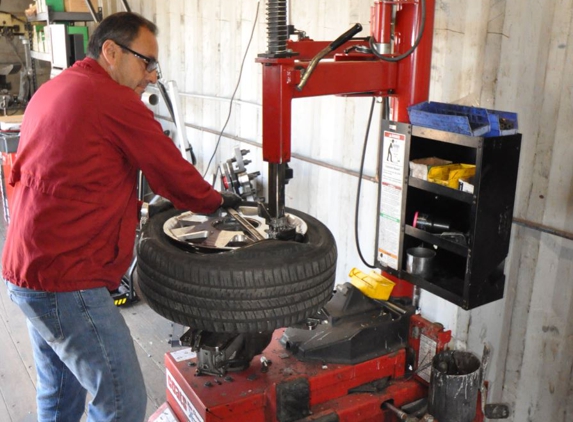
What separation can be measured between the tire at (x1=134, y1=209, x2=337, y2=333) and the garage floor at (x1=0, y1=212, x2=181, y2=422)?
1.28m

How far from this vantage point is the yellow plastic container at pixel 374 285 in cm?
186

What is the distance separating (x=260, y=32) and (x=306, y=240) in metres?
1.98

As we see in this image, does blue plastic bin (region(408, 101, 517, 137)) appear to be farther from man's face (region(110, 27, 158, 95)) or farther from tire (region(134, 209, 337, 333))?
man's face (region(110, 27, 158, 95))

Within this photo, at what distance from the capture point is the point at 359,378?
5.64 feet

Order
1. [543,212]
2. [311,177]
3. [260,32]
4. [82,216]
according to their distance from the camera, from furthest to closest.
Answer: [260,32], [311,177], [543,212], [82,216]

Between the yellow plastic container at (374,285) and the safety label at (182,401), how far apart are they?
2.12 feet

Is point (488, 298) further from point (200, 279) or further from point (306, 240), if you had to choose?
point (200, 279)

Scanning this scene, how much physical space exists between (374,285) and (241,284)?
662 millimetres

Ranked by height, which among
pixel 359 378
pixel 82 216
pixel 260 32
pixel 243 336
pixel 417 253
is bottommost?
pixel 359 378

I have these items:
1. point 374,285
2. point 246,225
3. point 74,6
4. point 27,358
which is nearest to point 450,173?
point 374,285

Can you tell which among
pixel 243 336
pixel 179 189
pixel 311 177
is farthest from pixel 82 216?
pixel 311 177

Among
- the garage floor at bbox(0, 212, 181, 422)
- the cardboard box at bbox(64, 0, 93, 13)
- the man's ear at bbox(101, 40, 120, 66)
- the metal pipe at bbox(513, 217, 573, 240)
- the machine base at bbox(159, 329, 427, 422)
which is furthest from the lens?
the cardboard box at bbox(64, 0, 93, 13)

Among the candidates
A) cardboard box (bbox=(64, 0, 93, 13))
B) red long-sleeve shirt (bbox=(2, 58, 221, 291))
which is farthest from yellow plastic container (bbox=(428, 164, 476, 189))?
cardboard box (bbox=(64, 0, 93, 13))

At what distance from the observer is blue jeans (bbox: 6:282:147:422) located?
1.60 m
